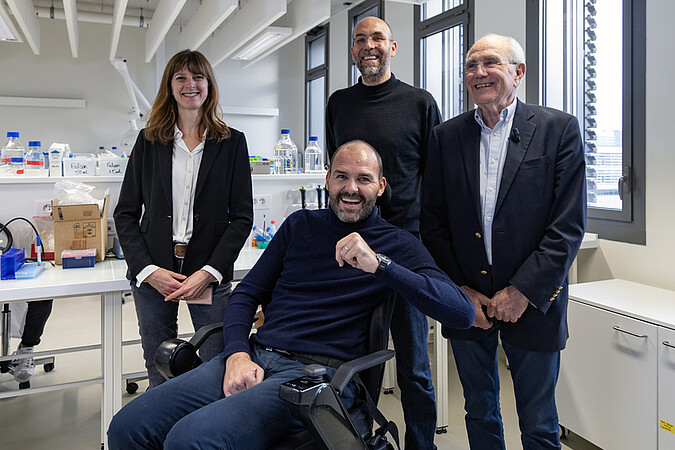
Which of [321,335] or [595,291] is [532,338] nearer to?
[321,335]

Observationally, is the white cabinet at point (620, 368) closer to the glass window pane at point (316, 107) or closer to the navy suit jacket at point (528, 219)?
the navy suit jacket at point (528, 219)

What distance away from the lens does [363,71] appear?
199cm

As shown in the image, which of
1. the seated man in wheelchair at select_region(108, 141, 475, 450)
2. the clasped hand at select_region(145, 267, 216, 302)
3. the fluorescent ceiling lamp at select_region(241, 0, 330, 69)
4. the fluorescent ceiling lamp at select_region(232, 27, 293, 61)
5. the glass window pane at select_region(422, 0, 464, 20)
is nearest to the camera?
the seated man in wheelchair at select_region(108, 141, 475, 450)

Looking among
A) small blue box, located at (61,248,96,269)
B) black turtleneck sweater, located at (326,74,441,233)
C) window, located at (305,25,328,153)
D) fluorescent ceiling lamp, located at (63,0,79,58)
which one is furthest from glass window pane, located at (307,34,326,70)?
black turtleneck sweater, located at (326,74,441,233)

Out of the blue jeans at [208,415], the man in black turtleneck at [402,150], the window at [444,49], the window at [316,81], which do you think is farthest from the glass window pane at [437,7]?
the blue jeans at [208,415]

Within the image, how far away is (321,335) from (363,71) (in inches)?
37.5

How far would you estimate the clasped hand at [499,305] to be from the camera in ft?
5.28

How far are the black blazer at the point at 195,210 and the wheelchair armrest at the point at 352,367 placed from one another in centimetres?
75

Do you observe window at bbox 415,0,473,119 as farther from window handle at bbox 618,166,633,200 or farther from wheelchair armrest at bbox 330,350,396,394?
wheelchair armrest at bbox 330,350,396,394

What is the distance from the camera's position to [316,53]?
7.70 meters

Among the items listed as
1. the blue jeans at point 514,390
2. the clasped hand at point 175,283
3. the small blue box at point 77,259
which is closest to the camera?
the blue jeans at point 514,390

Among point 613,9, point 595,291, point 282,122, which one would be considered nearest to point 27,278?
Answer: point 595,291

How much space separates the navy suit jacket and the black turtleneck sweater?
207 mm

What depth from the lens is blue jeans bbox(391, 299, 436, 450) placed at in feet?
6.31
